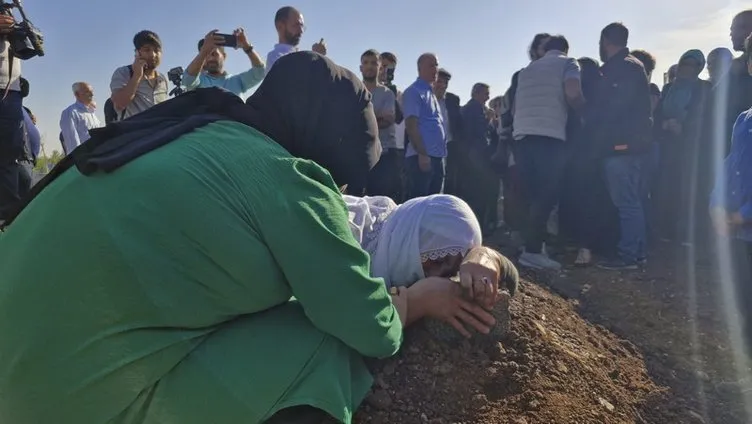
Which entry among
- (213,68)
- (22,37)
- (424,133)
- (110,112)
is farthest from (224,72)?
(424,133)

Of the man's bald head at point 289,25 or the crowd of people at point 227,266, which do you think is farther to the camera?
the man's bald head at point 289,25

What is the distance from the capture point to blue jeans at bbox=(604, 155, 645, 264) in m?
5.79

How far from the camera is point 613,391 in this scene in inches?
102

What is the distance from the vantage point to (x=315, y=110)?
6.44ft

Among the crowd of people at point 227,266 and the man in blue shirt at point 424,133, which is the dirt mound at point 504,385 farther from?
the man in blue shirt at point 424,133

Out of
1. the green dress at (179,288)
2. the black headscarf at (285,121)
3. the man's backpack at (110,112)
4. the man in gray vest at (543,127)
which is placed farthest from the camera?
the man in gray vest at (543,127)

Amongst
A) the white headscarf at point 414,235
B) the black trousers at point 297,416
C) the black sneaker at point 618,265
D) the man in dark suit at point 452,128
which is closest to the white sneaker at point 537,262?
the black sneaker at point 618,265

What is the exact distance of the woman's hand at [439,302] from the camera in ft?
7.04

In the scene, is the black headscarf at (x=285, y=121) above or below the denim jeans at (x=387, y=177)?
above

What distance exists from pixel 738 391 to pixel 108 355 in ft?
11.1

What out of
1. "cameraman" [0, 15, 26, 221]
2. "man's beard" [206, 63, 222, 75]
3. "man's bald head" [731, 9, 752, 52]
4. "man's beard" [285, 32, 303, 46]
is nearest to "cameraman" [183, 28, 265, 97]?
"man's beard" [206, 63, 222, 75]

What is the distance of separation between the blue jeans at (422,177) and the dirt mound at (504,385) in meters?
3.86

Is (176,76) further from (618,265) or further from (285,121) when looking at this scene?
(618,265)

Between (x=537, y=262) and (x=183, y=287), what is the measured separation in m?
4.68
